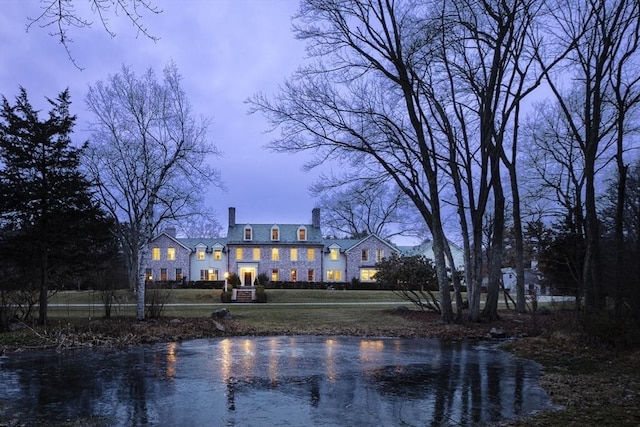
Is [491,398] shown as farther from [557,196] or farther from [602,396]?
[557,196]

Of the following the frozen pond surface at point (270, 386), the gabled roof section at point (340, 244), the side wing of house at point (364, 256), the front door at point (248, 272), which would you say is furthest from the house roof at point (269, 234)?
the frozen pond surface at point (270, 386)

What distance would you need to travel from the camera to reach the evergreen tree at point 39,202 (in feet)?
58.9

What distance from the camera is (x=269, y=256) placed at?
5388cm

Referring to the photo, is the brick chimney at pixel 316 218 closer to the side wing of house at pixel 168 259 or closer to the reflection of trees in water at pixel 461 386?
the side wing of house at pixel 168 259

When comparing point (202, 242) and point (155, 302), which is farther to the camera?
point (202, 242)

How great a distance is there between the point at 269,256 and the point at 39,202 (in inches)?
→ 1429

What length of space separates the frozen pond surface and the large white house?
1563 inches

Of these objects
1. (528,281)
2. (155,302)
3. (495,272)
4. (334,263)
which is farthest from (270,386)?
(528,281)

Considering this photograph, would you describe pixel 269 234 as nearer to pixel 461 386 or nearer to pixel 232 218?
pixel 232 218

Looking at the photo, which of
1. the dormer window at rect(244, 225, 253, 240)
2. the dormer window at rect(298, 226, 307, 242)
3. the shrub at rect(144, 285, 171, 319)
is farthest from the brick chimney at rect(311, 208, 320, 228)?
the shrub at rect(144, 285, 171, 319)

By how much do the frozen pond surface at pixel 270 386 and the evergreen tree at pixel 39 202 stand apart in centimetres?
599

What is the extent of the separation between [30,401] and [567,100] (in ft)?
88.6

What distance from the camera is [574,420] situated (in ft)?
21.1

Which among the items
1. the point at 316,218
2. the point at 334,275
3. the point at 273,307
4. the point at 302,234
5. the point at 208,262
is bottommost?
the point at 273,307
